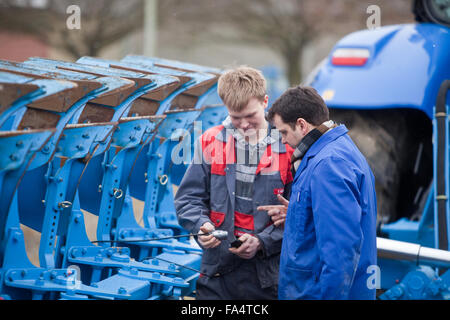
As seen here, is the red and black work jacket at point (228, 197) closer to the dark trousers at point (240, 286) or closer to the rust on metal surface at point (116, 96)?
the dark trousers at point (240, 286)

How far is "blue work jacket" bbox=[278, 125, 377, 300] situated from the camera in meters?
1.97

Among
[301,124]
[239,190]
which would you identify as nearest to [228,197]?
[239,190]

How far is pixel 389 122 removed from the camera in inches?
140

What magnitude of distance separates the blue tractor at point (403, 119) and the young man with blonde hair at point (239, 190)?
79 centimetres

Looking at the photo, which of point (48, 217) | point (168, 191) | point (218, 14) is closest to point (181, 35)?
point (218, 14)

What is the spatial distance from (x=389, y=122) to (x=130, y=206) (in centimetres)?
160

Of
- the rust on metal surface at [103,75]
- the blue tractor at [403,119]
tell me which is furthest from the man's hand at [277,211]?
the rust on metal surface at [103,75]

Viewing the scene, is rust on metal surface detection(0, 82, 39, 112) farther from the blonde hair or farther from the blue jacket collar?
the blue jacket collar

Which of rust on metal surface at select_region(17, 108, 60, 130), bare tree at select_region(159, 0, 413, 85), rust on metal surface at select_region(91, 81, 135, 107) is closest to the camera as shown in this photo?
rust on metal surface at select_region(17, 108, 60, 130)

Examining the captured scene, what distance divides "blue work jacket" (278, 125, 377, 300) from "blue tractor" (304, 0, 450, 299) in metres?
0.95

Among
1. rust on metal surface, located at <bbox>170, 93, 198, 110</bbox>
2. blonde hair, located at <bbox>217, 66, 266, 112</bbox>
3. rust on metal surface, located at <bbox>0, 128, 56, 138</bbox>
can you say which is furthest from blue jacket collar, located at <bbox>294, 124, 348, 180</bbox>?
rust on metal surface, located at <bbox>170, 93, 198, 110</bbox>

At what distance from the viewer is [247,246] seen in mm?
2455

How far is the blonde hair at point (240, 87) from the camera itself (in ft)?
8.27
